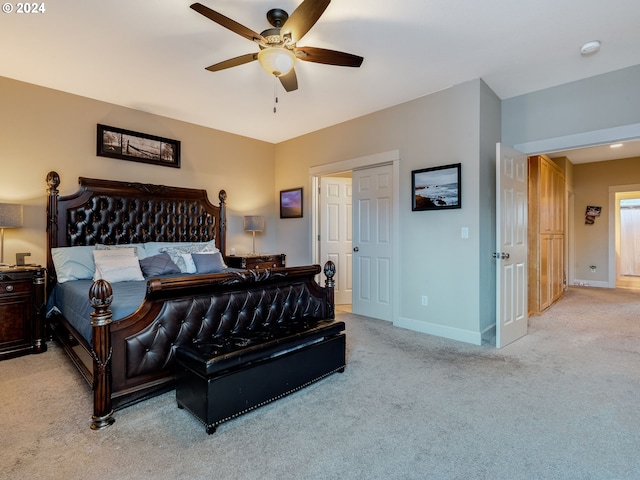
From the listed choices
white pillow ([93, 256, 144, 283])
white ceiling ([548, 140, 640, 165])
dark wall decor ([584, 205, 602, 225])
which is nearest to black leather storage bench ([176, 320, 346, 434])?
white pillow ([93, 256, 144, 283])

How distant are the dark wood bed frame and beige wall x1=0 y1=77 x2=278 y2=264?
17 cm

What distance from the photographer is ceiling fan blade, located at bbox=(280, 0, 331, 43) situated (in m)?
1.92

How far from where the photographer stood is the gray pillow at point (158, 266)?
11.9 feet

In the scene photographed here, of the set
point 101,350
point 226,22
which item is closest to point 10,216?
point 101,350

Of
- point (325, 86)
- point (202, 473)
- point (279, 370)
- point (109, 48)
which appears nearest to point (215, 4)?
point (109, 48)

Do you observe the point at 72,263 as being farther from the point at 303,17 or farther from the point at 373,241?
the point at 373,241

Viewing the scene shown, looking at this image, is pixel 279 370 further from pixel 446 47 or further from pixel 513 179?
pixel 513 179

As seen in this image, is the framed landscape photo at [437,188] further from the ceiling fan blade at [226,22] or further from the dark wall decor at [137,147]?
the dark wall decor at [137,147]

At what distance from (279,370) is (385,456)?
0.83m

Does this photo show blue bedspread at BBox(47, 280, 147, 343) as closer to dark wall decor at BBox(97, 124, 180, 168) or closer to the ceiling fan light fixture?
dark wall decor at BBox(97, 124, 180, 168)

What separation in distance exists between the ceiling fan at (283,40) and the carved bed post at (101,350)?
5.97 ft

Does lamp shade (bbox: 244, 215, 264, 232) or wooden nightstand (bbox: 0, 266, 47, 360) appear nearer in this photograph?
wooden nightstand (bbox: 0, 266, 47, 360)

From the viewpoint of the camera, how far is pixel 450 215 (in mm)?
3758

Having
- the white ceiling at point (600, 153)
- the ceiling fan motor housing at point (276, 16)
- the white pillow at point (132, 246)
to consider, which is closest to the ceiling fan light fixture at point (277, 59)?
the ceiling fan motor housing at point (276, 16)
